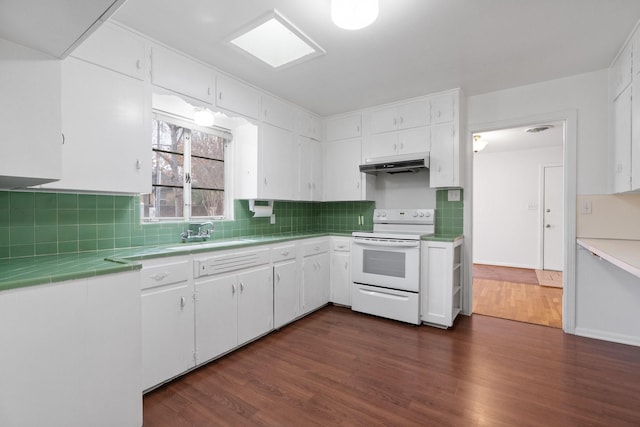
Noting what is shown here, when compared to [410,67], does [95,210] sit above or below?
below

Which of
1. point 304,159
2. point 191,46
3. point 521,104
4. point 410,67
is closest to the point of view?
point 191,46

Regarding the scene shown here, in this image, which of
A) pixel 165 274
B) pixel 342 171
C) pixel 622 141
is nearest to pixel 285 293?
pixel 165 274

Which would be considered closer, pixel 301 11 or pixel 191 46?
pixel 301 11

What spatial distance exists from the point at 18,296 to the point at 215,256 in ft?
3.84

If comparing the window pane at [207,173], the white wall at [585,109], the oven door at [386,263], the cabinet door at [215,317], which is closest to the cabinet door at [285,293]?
the cabinet door at [215,317]

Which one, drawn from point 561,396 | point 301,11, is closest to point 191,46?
point 301,11

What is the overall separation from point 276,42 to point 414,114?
5.98 ft

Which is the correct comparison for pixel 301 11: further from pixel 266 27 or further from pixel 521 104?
pixel 521 104

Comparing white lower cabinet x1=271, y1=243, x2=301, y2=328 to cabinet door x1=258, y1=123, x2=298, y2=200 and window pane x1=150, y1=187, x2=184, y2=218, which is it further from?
window pane x1=150, y1=187, x2=184, y2=218

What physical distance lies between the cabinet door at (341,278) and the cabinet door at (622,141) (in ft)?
8.54

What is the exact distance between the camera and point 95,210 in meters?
2.10

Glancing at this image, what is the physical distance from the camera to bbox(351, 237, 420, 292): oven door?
10.0 ft

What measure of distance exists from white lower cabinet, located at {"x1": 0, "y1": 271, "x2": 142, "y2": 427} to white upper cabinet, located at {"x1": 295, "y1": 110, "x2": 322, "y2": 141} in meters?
2.67

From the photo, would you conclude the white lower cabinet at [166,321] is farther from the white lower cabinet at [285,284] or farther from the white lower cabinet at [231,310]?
the white lower cabinet at [285,284]
